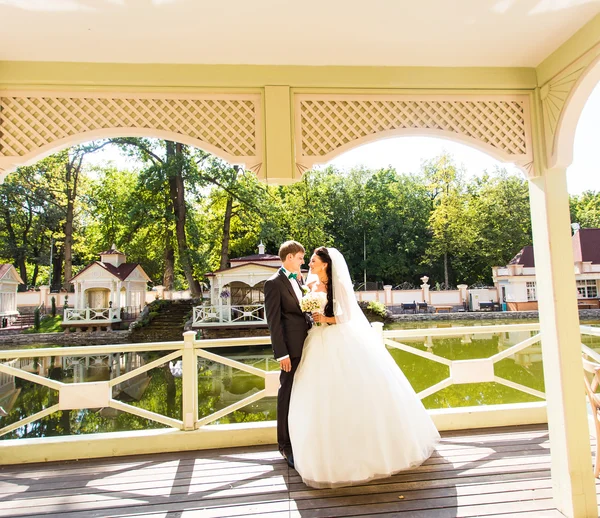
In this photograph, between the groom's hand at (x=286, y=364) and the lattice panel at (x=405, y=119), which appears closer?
the lattice panel at (x=405, y=119)

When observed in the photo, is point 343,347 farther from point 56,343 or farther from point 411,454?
point 56,343

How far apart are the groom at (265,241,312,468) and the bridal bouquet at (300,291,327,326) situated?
159 millimetres

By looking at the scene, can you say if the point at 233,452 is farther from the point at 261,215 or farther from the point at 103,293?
the point at 103,293

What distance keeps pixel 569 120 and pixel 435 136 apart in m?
0.79

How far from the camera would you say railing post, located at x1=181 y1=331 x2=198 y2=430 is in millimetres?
3438

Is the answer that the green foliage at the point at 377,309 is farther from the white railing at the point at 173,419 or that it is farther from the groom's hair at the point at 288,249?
the groom's hair at the point at 288,249

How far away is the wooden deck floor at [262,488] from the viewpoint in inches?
94.3

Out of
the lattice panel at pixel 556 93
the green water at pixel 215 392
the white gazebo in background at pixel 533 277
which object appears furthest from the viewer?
the white gazebo in background at pixel 533 277

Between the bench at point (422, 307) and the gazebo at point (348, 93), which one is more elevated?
the gazebo at point (348, 93)

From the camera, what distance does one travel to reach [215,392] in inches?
346

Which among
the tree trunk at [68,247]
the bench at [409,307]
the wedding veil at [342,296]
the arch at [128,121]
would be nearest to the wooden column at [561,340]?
the wedding veil at [342,296]

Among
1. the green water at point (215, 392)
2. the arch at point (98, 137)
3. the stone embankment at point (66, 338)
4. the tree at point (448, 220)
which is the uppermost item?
the tree at point (448, 220)

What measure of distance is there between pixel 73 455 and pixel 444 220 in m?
27.2

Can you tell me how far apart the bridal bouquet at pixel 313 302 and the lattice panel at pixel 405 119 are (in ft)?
3.04
